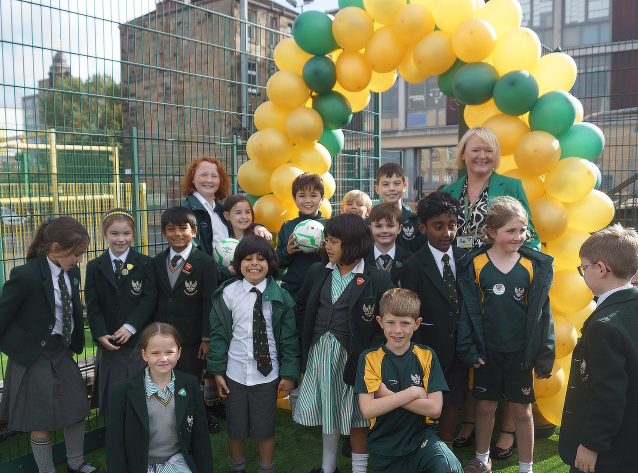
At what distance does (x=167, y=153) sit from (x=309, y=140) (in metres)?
1.17

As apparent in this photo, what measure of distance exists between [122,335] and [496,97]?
2925mm

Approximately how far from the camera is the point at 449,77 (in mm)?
3807

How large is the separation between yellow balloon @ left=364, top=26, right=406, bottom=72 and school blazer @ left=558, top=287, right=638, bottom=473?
2.61m

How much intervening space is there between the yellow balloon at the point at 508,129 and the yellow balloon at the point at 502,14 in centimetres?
63

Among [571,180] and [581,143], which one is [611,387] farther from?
[581,143]

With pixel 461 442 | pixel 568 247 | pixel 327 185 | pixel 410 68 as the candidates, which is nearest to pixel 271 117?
pixel 327 185

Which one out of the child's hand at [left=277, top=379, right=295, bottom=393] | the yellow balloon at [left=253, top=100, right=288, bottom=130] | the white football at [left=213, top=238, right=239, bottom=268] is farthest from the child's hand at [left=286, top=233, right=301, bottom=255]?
the yellow balloon at [left=253, top=100, right=288, bottom=130]

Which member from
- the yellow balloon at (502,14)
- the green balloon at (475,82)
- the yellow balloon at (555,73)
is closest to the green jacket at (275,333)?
the green balloon at (475,82)

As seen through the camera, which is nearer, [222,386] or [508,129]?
[222,386]

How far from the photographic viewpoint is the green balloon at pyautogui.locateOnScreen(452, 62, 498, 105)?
11.4 ft

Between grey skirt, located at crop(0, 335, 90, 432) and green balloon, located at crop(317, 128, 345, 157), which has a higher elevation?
green balloon, located at crop(317, 128, 345, 157)

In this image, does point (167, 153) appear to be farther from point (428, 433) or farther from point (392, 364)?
point (428, 433)

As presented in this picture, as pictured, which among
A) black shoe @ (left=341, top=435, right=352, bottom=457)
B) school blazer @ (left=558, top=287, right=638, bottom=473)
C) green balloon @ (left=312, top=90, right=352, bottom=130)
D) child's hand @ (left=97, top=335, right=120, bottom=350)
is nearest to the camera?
school blazer @ (left=558, top=287, right=638, bottom=473)

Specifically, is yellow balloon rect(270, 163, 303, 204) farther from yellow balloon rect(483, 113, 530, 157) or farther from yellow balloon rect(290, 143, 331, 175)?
yellow balloon rect(483, 113, 530, 157)
